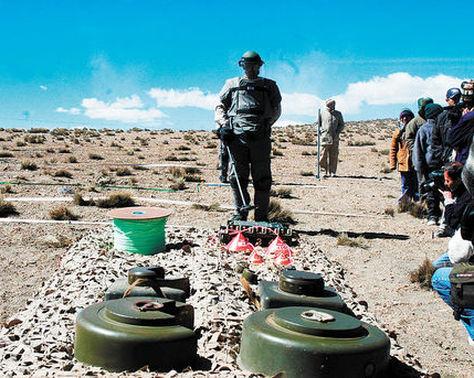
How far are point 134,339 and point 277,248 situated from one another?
4.19 m

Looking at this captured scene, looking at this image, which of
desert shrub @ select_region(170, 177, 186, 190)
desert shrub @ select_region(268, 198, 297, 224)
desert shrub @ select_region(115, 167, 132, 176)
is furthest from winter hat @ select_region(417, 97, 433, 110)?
desert shrub @ select_region(115, 167, 132, 176)

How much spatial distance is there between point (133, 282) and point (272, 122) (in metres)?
4.42

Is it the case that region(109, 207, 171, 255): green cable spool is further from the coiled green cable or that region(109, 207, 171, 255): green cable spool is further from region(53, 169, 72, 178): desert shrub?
region(53, 169, 72, 178): desert shrub

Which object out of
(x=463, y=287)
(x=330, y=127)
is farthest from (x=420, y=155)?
(x=330, y=127)

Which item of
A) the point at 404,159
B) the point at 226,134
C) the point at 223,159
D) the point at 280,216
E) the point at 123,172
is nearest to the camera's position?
the point at 226,134

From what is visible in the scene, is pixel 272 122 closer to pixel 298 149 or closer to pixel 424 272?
pixel 424 272

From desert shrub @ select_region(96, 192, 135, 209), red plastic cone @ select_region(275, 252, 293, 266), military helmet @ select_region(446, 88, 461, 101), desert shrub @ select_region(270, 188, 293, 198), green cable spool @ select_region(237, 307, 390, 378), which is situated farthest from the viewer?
desert shrub @ select_region(270, 188, 293, 198)

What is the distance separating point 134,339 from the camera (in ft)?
10.8

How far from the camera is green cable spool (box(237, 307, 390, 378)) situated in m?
3.15

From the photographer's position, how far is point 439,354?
5.14 m

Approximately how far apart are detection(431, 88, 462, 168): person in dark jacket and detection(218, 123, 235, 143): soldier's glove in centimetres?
284

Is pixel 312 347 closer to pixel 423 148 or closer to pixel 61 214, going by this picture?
pixel 423 148

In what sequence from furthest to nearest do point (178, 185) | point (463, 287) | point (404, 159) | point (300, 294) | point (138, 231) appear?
point (178, 185), point (404, 159), point (138, 231), point (300, 294), point (463, 287)

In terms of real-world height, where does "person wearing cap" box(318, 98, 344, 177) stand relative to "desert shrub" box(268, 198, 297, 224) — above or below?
above
